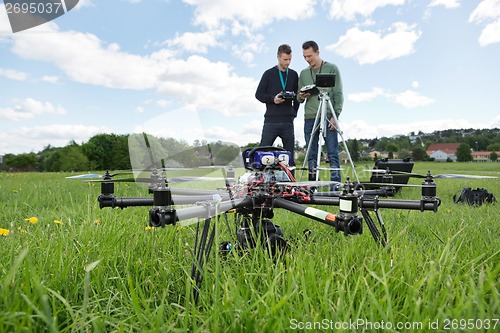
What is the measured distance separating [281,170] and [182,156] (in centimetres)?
98

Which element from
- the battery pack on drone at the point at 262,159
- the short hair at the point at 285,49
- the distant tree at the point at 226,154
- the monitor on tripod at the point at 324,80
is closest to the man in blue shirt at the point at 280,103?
the short hair at the point at 285,49

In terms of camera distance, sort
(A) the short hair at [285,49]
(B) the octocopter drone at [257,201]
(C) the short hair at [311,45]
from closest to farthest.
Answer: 1. (B) the octocopter drone at [257,201]
2. (C) the short hair at [311,45]
3. (A) the short hair at [285,49]

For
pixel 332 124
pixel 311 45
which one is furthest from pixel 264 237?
pixel 311 45

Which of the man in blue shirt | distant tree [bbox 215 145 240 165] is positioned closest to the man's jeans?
the man in blue shirt

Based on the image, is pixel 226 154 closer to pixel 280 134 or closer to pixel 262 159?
pixel 262 159

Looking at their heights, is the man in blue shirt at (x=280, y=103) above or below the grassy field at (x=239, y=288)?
above

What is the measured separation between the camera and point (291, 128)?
6.79 m

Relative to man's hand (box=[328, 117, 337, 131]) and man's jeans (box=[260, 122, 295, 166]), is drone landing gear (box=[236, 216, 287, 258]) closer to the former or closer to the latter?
man's hand (box=[328, 117, 337, 131])

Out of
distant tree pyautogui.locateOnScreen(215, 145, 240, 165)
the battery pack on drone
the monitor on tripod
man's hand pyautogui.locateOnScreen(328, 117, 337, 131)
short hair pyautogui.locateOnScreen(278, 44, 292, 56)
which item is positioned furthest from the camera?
short hair pyautogui.locateOnScreen(278, 44, 292, 56)

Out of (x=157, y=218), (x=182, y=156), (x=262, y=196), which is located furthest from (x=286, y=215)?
(x=157, y=218)

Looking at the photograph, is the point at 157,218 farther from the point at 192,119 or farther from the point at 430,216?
the point at 430,216

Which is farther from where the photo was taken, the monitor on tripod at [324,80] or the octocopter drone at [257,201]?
the monitor on tripod at [324,80]

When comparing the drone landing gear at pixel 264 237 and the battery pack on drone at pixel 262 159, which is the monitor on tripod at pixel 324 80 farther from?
the drone landing gear at pixel 264 237

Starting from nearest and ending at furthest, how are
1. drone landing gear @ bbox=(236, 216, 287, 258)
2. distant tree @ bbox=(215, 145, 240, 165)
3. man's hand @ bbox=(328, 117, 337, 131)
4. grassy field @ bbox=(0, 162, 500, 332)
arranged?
1. grassy field @ bbox=(0, 162, 500, 332)
2. distant tree @ bbox=(215, 145, 240, 165)
3. drone landing gear @ bbox=(236, 216, 287, 258)
4. man's hand @ bbox=(328, 117, 337, 131)
